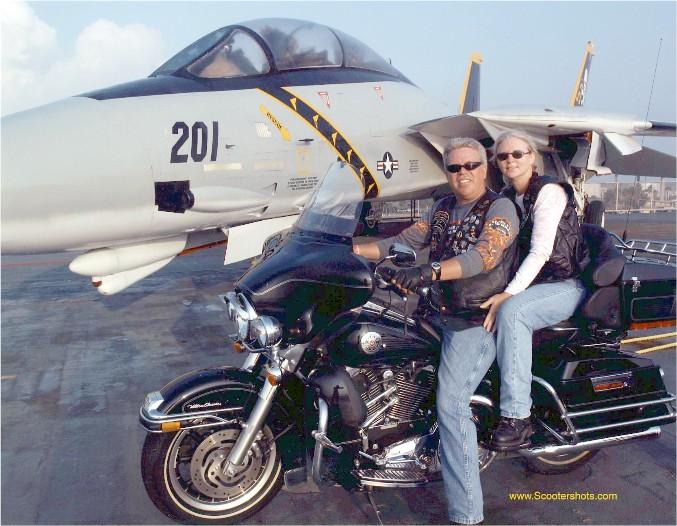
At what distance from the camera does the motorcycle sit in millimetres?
2639

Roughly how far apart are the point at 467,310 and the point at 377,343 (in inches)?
18.6

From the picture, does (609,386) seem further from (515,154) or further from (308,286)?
(308,286)

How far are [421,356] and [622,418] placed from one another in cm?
124

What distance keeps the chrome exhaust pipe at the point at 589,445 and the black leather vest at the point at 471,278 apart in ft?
2.55

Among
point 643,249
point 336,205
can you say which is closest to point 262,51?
point 336,205

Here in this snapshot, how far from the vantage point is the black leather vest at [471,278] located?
2760 millimetres

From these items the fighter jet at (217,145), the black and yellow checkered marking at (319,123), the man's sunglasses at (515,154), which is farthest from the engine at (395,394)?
the black and yellow checkered marking at (319,123)

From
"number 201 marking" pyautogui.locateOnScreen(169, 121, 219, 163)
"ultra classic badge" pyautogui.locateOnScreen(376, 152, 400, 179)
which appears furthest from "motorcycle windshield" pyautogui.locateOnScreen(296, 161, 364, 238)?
"ultra classic badge" pyautogui.locateOnScreen(376, 152, 400, 179)

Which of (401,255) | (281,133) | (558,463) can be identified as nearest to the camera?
(401,255)

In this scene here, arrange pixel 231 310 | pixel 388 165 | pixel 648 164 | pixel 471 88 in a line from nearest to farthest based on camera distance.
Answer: pixel 231 310 < pixel 388 165 < pixel 648 164 < pixel 471 88

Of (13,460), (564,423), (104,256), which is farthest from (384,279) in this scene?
(104,256)

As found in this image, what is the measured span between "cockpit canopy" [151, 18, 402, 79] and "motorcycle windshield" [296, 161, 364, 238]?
354 cm

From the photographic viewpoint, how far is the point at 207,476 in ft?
9.14

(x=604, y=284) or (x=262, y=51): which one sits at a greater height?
(x=262, y=51)
